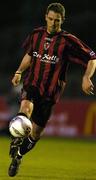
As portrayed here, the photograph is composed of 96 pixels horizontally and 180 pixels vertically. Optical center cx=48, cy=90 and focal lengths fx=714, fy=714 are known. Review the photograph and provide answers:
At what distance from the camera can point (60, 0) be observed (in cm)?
2352

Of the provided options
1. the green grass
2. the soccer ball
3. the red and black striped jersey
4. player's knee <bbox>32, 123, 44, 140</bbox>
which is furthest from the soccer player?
the green grass

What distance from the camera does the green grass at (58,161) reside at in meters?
9.66

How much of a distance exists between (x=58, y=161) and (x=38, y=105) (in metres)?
3.59

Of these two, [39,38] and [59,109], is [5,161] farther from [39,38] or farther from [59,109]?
[59,109]

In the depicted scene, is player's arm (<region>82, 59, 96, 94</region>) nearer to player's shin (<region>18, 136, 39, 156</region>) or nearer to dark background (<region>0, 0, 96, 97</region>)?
player's shin (<region>18, 136, 39, 156</region>)

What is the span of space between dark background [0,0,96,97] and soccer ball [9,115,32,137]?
1313 centimetres

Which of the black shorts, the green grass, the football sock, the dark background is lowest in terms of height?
the dark background

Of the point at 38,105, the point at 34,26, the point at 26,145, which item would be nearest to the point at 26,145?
the point at 26,145

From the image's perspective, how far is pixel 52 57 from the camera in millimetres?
9148

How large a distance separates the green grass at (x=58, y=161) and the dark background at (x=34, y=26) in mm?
4669

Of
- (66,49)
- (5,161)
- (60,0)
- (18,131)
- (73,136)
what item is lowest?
(73,136)

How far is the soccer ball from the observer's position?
845cm

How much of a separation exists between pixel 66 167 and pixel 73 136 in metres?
8.99

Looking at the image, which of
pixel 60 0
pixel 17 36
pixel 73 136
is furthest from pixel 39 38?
pixel 17 36
